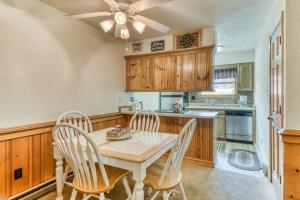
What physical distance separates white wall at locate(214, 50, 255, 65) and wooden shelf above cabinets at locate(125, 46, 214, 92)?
7.49ft

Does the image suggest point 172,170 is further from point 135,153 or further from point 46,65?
point 46,65

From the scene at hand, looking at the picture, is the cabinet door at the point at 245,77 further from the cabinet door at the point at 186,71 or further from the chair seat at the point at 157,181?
the chair seat at the point at 157,181

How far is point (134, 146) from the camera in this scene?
68.3 inches

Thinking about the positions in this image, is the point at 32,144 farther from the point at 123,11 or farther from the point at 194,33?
the point at 194,33

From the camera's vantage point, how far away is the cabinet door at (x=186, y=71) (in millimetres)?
3293

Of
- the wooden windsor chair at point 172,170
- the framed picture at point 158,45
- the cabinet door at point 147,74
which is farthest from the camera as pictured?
the cabinet door at point 147,74

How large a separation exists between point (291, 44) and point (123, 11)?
1590 mm

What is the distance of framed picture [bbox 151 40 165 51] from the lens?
141 inches

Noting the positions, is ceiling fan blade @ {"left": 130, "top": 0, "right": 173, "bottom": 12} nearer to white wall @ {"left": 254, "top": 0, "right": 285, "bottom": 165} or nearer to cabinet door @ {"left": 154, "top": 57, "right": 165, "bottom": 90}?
white wall @ {"left": 254, "top": 0, "right": 285, "bottom": 165}

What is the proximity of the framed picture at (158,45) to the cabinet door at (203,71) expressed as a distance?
779 mm

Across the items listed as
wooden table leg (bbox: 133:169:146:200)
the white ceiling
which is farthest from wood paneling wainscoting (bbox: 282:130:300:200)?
the white ceiling

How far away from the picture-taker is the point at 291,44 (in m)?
1.48

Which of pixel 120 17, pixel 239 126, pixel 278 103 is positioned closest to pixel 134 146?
pixel 120 17

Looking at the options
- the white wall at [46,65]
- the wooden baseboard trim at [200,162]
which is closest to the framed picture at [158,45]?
the white wall at [46,65]
